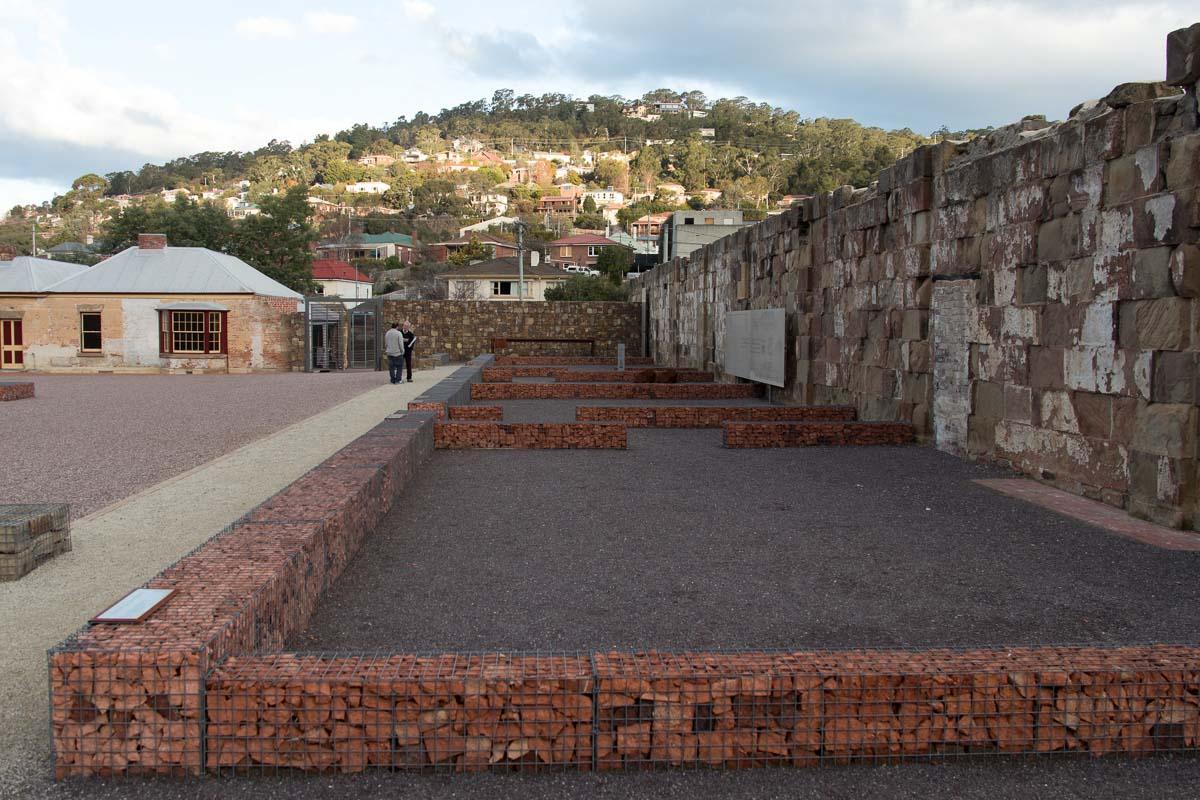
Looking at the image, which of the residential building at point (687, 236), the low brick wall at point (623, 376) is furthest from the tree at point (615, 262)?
the low brick wall at point (623, 376)

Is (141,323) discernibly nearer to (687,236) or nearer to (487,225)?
(687,236)

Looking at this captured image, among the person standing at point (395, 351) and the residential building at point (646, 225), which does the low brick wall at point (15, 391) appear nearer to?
the person standing at point (395, 351)

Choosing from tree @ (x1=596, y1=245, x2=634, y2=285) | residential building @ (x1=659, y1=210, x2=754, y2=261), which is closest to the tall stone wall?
residential building @ (x1=659, y1=210, x2=754, y2=261)

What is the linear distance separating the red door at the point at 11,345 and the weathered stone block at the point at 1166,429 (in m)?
32.8

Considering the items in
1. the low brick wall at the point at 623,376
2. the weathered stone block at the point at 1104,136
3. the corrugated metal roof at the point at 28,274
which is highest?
the corrugated metal roof at the point at 28,274

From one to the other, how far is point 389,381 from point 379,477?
1816cm

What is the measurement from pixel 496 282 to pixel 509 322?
26289 millimetres

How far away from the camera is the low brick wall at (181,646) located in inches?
114

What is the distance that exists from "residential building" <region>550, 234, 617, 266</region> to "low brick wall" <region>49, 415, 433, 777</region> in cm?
8254

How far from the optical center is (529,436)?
991 cm

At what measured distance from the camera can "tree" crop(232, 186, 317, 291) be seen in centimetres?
4366

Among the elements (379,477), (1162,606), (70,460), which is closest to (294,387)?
(70,460)

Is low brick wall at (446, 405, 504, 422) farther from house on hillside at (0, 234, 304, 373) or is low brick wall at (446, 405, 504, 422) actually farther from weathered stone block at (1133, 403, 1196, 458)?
house on hillside at (0, 234, 304, 373)

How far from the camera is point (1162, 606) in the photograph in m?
4.57
